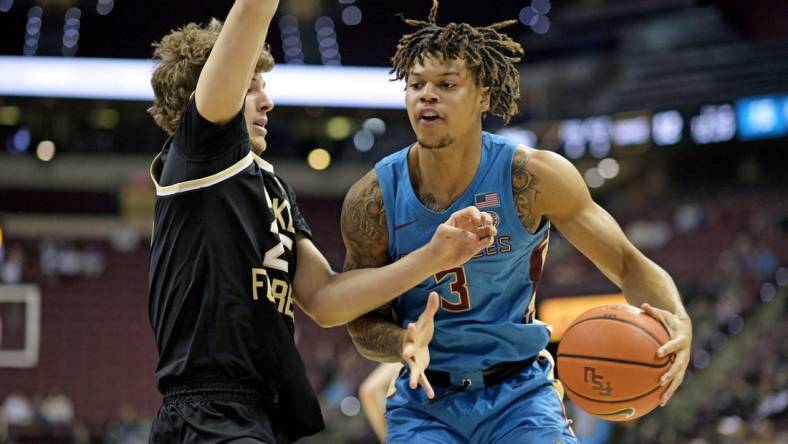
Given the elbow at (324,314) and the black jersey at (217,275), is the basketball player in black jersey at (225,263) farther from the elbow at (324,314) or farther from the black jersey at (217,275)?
the elbow at (324,314)

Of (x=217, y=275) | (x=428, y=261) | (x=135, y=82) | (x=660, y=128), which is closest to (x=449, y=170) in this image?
(x=428, y=261)

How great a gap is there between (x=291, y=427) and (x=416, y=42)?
5.31 ft

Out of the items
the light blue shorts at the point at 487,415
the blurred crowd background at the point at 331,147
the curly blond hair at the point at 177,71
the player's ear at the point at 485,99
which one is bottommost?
the blurred crowd background at the point at 331,147

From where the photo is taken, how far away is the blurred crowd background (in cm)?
2128

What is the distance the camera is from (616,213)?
978 inches

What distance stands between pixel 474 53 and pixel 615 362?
1311 mm

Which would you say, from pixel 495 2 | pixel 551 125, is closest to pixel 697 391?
pixel 551 125

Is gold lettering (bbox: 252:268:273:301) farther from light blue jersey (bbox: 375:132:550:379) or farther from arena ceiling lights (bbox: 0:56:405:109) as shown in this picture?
arena ceiling lights (bbox: 0:56:405:109)

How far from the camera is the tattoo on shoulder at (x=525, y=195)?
4039mm

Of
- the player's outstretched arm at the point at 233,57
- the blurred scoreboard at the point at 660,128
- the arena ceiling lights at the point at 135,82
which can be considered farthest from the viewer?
the arena ceiling lights at the point at 135,82

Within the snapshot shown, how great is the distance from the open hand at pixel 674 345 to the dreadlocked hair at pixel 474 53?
1.03 meters

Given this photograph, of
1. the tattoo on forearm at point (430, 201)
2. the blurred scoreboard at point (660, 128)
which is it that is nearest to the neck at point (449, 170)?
the tattoo on forearm at point (430, 201)

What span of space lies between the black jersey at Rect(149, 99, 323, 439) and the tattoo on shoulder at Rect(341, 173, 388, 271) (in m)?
0.74

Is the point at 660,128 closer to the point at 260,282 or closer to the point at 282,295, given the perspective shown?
the point at 282,295
